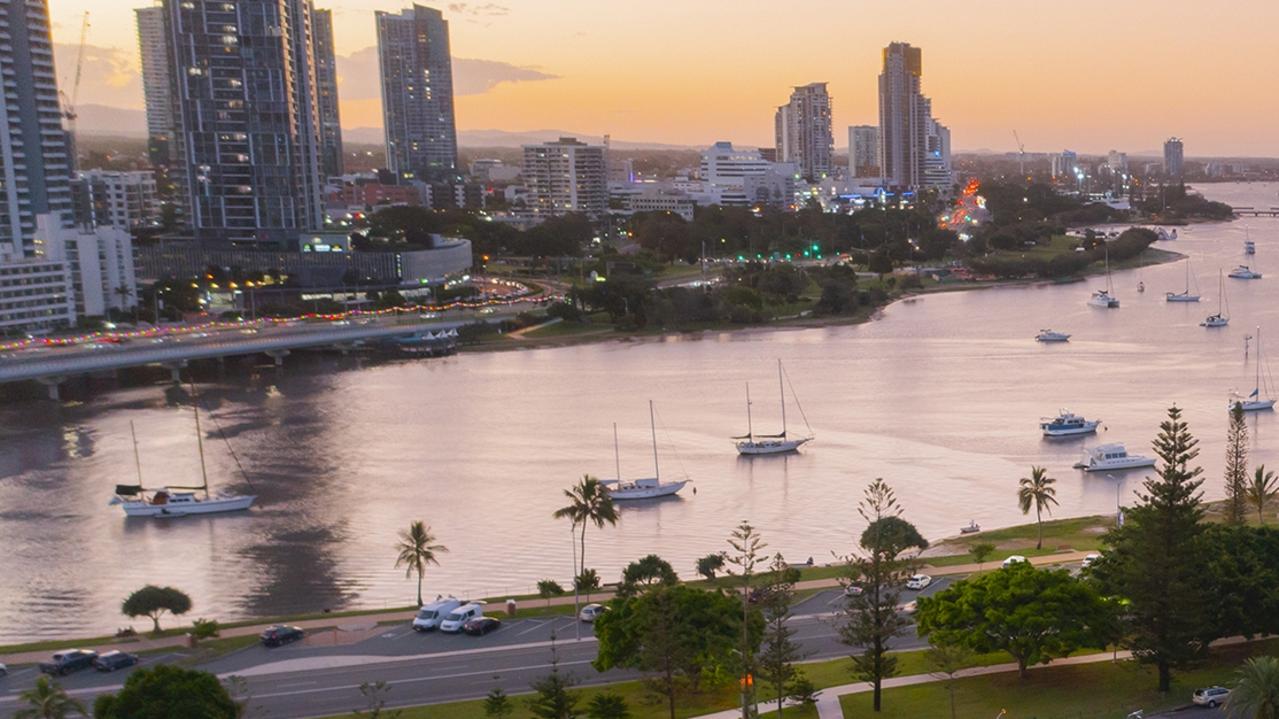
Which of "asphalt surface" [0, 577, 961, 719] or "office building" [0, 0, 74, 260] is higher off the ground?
"office building" [0, 0, 74, 260]

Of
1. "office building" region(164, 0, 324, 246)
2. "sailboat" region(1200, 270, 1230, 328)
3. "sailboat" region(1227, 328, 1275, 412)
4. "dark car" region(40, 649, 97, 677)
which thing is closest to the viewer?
"dark car" region(40, 649, 97, 677)

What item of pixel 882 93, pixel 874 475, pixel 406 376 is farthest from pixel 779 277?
pixel 882 93

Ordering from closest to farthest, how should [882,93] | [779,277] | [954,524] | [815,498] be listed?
[954,524] → [815,498] → [779,277] → [882,93]

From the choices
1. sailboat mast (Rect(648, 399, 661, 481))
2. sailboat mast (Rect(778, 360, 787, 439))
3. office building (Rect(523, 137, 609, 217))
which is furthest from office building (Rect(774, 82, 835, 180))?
sailboat mast (Rect(648, 399, 661, 481))

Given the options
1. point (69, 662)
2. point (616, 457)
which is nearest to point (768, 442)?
point (616, 457)

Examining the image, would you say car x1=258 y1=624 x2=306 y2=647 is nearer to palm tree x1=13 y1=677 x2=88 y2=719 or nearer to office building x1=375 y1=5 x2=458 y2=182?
palm tree x1=13 y1=677 x2=88 y2=719

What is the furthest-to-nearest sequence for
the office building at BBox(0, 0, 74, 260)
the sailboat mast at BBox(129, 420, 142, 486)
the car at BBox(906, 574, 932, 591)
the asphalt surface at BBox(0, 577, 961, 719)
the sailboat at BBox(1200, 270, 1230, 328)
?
the office building at BBox(0, 0, 74, 260)
the sailboat at BBox(1200, 270, 1230, 328)
the sailboat mast at BBox(129, 420, 142, 486)
the car at BBox(906, 574, 932, 591)
the asphalt surface at BBox(0, 577, 961, 719)

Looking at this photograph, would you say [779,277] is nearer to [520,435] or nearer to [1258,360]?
[1258,360]
